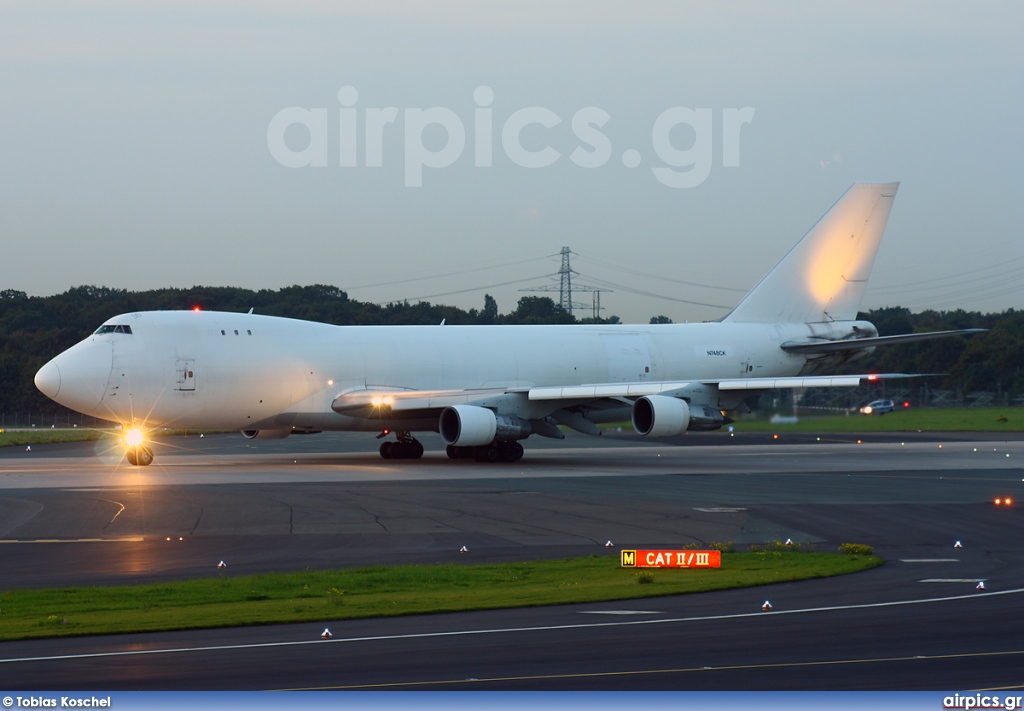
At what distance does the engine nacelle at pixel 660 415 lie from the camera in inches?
1539

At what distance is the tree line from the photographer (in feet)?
266

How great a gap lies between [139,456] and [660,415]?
52.1 feet

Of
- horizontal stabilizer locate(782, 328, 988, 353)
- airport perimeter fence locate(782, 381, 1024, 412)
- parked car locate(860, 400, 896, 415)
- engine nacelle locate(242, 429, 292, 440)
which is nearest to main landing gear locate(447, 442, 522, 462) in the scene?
engine nacelle locate(242, 429, 292, 440)

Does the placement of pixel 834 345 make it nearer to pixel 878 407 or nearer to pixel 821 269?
pixel 821 269

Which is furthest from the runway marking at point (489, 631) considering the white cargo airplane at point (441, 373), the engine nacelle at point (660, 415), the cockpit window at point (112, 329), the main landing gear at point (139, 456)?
the cockpit window at point (112, 329)

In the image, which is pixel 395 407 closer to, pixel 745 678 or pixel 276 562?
pixel 276 562

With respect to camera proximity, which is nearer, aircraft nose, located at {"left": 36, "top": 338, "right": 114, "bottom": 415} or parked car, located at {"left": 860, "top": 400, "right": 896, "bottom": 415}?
aircraft nose, located at {"left": 36, "top": 338, "right": 114, "bottom": 415}

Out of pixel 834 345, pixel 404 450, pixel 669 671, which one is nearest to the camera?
pixel 669 671

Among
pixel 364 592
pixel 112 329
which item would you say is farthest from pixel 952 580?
pixel 112 329

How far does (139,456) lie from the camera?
37.6 meters

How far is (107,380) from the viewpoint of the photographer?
36406 millimetres

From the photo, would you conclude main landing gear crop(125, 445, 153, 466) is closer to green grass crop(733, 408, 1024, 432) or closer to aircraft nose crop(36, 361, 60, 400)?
aircraft nose crop(36, 361, 60, 400)

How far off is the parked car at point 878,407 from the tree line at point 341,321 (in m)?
4.84

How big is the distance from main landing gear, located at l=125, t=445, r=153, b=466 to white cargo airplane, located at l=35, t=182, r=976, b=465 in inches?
1.7
